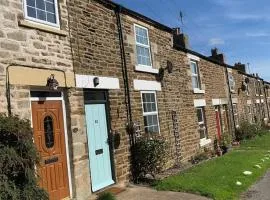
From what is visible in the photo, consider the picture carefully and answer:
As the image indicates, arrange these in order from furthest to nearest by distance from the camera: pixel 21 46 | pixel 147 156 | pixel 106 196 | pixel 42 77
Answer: pixel 147 156, pixel 106 196, pixel 42 77, pixel 21 46

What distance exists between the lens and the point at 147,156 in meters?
12.1

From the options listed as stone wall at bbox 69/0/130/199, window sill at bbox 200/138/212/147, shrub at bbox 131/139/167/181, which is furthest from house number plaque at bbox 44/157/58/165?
window sill at bbox 200/138/212/147

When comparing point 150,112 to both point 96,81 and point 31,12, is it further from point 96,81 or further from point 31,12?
→ point 31,12

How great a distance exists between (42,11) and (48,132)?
8.74 ft

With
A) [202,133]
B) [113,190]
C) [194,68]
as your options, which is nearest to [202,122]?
[202,133]

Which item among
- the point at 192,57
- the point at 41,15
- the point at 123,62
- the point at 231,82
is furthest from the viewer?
the point at 231,82

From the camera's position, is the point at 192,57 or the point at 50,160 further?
the point at 192,57

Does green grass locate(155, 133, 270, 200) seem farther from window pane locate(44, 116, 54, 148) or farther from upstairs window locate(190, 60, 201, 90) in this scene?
upstairs window locate(190, 60, 201, 90)

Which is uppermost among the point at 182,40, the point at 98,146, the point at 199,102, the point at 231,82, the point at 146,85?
the point at 182,40

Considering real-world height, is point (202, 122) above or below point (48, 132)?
below

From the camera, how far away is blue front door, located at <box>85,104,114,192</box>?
10.6 meters

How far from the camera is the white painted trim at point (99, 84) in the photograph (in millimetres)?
10190

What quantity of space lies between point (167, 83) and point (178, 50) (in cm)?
257

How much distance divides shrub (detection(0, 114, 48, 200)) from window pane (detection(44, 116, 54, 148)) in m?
→ 1.48
